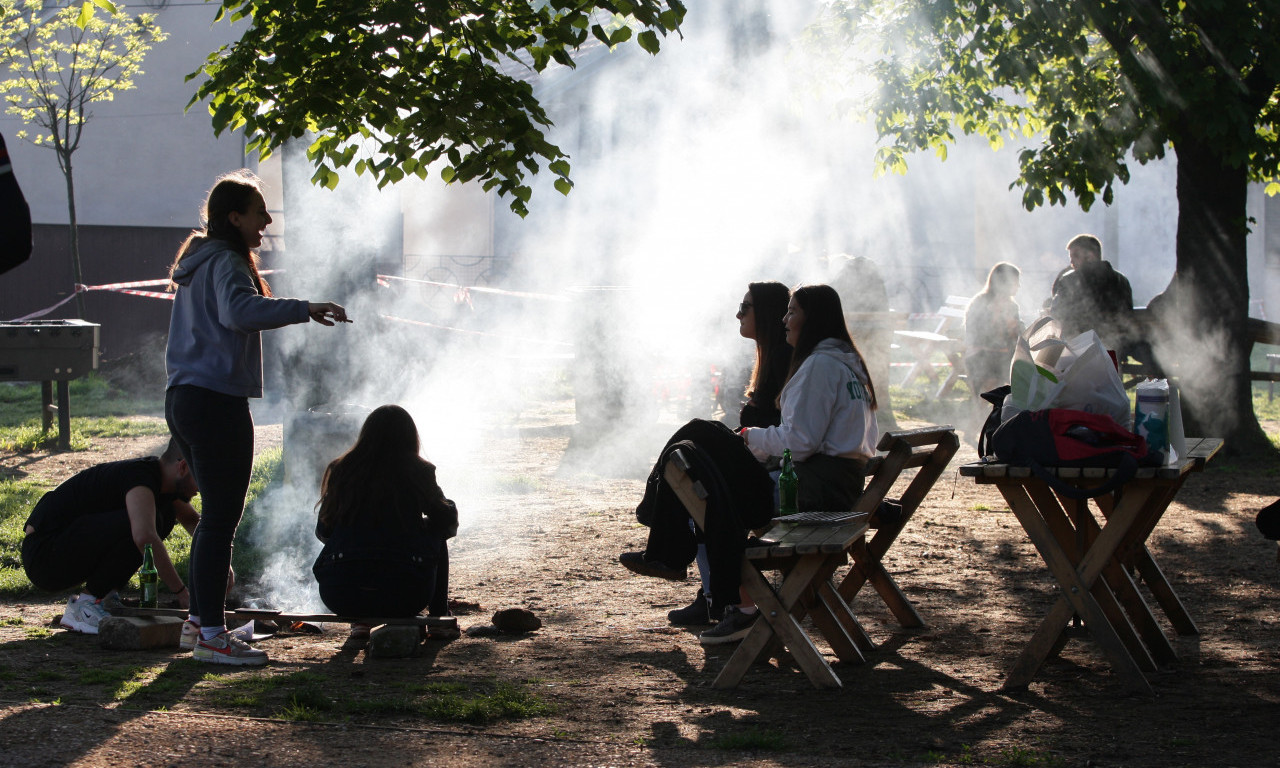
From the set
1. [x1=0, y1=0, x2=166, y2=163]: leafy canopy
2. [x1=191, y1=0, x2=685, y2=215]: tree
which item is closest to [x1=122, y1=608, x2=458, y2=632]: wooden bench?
[x1=191, y1=0, x2=685, y2=215]: tree

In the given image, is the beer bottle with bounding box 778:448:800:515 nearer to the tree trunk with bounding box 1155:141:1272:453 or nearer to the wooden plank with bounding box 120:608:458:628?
the wooden plank with bounding box 120:608:458:628

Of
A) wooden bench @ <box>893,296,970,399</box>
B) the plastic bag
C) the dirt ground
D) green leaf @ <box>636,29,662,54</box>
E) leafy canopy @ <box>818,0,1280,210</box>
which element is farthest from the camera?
wooden bench @ <box>893,296,970,399</box>

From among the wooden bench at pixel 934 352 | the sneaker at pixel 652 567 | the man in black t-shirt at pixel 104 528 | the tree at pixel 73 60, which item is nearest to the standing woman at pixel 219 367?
the man in black t-shirt at pixel 104 528

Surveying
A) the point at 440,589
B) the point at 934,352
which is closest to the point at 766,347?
the point at 440,589

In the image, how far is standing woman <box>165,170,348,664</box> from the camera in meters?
4.31

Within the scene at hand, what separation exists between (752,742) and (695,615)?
5.61 ft

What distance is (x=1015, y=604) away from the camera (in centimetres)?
548

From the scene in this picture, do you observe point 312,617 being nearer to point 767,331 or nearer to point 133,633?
point 133,633

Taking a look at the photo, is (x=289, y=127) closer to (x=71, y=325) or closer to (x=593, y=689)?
(x=593, y=689)

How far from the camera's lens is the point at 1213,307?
10.5 m

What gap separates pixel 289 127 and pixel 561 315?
48.3 feet

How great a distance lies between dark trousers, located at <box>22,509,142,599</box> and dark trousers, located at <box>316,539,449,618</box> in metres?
1.04

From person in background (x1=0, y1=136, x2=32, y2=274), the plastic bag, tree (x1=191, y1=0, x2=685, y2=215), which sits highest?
tree (x1=191, y1=0, x2=685, y2=215)

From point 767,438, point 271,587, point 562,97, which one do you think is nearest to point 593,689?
point 767,438
